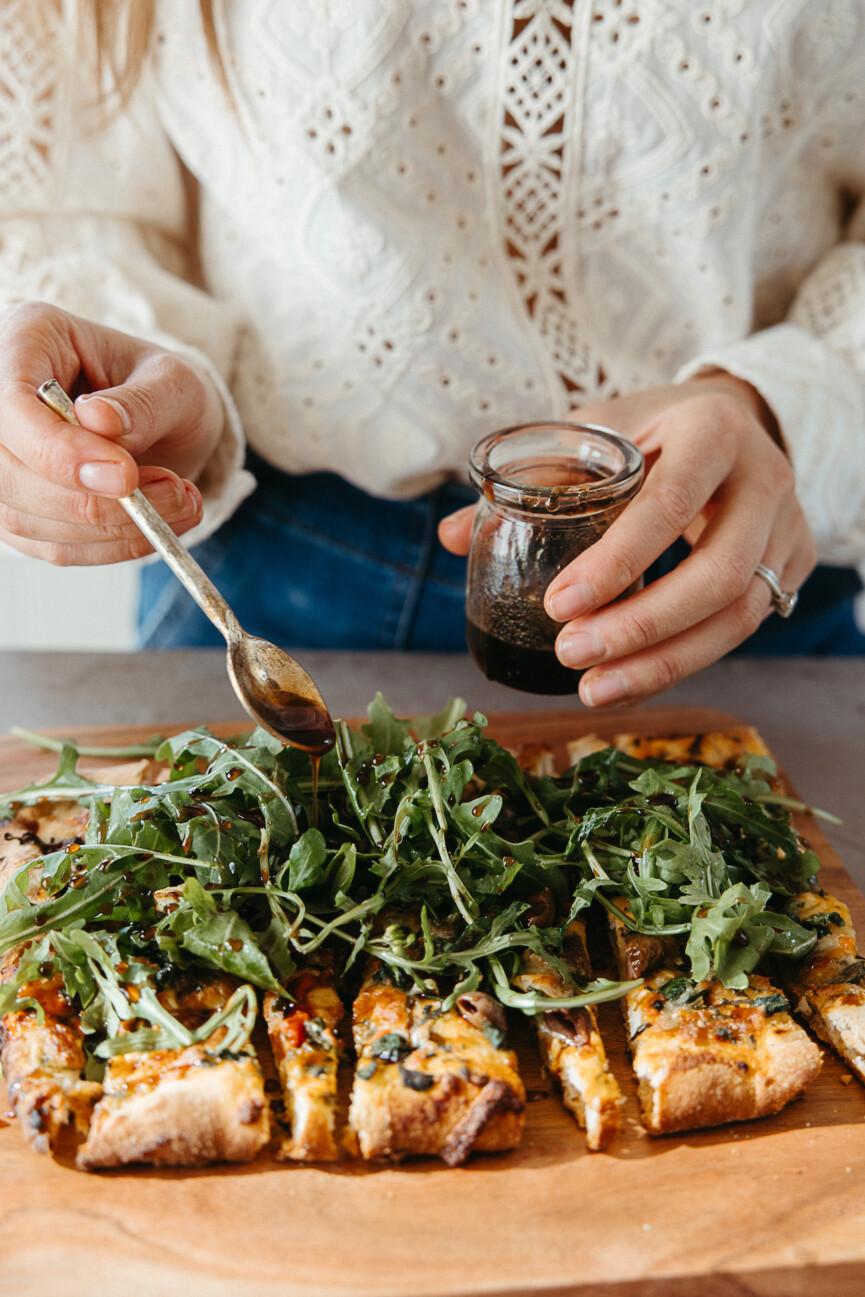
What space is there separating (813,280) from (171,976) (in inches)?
87.8

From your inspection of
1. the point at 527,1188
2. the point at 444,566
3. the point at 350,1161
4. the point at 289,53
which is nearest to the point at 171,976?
the point at 350,1161

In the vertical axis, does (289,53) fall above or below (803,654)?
above

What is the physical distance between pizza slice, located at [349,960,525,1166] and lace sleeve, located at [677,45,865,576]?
4.91 ft

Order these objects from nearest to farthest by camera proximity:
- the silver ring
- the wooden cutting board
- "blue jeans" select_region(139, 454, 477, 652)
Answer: the wooden cutting board < the silver ring < "blue jeans" select_region(139, 454, 477, 652)

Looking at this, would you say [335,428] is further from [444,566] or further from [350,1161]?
[350,1161]

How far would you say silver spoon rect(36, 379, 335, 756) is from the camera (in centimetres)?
160

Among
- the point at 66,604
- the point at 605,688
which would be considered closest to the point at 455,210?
the point at 605,688

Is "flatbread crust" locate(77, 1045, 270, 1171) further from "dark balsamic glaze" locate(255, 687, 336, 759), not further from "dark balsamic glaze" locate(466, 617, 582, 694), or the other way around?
"dark balsamic glaze" locate(466, 617, 582, 694)

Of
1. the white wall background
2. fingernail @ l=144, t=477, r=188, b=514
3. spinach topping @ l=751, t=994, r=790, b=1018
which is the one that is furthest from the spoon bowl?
the white wall background

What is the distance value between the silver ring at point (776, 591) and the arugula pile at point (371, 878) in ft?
1.27

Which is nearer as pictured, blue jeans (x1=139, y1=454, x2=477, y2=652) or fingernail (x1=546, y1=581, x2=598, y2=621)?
fingernail (x1=546, y1=581, x2=598, y2=621)

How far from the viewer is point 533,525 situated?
1622mm

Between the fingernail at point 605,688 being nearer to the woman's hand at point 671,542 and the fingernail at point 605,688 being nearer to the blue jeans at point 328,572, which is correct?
the woman's hand at point 671,542

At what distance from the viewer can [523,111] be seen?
2.16 meters
